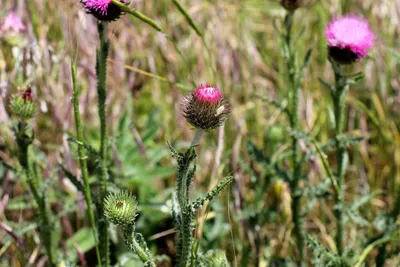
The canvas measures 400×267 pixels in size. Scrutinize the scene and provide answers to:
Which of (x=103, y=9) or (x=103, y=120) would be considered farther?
(x=103, y=120)

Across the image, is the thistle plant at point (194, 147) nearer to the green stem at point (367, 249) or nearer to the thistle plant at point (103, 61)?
the thistle plant at point (103, 61)

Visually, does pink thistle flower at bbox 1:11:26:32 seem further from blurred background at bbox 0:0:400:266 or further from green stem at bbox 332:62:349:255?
green stem at bbox 332:62:349:255

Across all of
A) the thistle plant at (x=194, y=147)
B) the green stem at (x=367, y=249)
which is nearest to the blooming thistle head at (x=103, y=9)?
the thistle plant at (x=194, y=147)

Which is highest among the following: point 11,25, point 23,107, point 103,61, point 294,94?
point 11,25

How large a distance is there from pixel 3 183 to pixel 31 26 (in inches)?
28.2

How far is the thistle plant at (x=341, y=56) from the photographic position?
1824 mm

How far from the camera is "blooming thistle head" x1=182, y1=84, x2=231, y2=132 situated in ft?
4.34

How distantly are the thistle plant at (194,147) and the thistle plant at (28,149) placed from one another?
60cm

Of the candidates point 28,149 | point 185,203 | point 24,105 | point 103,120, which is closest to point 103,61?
point 103,120

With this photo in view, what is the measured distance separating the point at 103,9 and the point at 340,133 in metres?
0.95

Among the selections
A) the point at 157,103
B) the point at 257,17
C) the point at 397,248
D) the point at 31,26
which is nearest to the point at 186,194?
the point at 397,248

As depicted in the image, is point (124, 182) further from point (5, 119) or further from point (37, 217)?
point (5, 119)

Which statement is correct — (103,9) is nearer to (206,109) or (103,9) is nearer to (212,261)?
(206,109)

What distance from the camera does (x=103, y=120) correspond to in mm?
1702
